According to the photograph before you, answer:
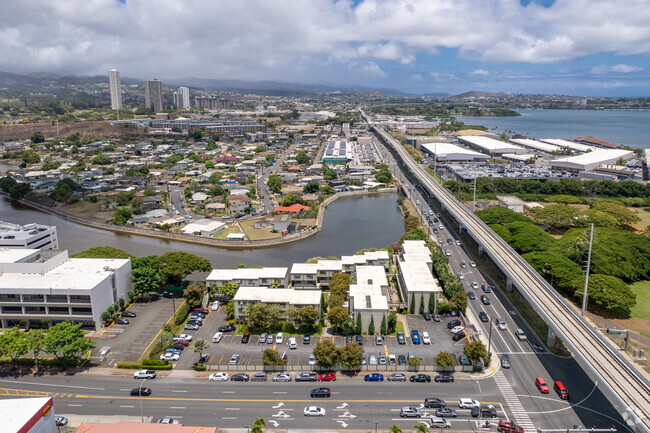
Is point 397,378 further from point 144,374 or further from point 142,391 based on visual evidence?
point 144,374

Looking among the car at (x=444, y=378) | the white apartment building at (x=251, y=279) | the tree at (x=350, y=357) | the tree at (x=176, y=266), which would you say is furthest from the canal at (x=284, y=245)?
the car at (x=444, y=378)

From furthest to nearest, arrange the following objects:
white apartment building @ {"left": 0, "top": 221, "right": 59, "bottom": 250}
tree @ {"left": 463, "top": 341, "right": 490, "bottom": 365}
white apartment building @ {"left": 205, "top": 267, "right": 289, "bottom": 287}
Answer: white apartment building @ {"left": 0, "top": 221, "right": 59, "bottom": 250} < white apartment building @ {"left": 205, "top": 267, "right": 289, "bottom": 287} < tree @ {"left": 463, "top": 341, "right": 490, "bottom": 365}

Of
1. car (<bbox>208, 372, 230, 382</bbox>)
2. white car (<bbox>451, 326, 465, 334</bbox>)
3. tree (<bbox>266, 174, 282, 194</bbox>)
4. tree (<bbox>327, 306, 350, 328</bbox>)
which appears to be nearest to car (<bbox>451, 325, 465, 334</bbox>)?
white car (<bbox>451, 326, 465, 334</bbox>)

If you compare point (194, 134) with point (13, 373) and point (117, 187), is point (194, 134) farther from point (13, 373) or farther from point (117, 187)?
point (13, 373)

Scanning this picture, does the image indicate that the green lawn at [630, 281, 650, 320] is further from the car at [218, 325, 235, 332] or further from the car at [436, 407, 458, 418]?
the car at [218, 325, 235, 332]

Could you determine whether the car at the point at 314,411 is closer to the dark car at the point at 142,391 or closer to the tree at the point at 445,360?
the tree at the point at 445,360

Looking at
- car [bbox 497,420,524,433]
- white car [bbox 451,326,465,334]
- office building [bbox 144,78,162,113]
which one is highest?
office building [bbox 144,78,162,113]

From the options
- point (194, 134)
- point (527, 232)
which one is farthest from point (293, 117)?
point (527, 232)
